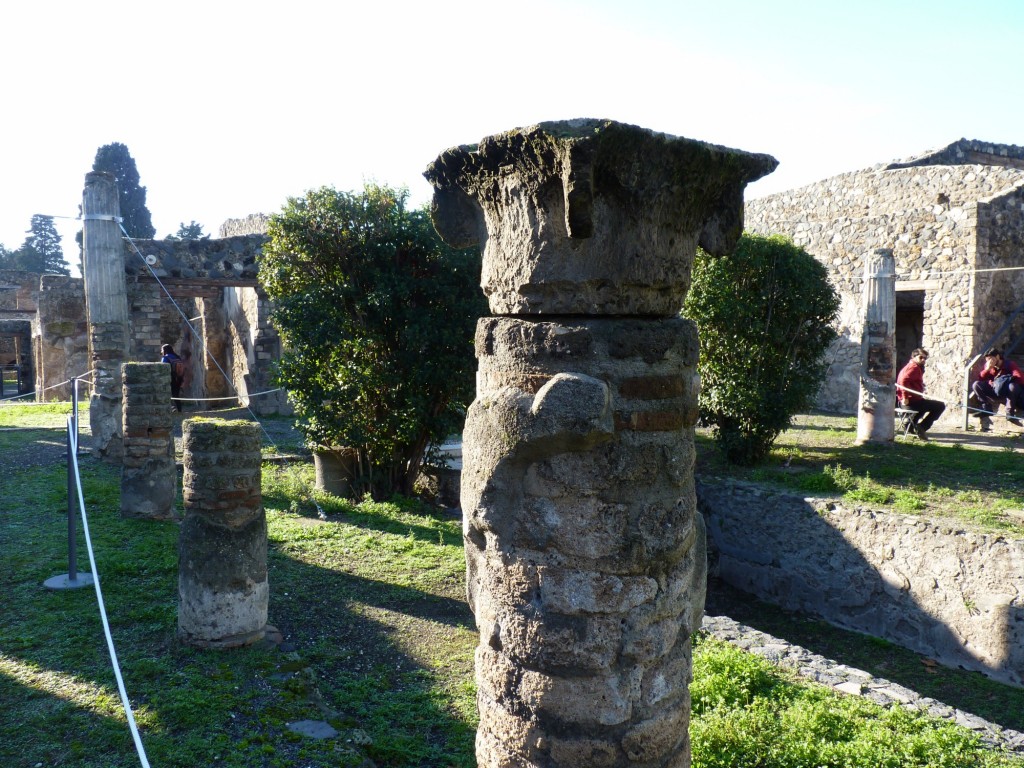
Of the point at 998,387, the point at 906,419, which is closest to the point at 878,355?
the point at 906,419

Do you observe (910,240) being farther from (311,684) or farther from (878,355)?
(311,684)

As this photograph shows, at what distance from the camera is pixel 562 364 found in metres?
2.60

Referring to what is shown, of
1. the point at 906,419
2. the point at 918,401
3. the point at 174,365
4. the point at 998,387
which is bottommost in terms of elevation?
the point at 906,419

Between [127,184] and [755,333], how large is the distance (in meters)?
32.3

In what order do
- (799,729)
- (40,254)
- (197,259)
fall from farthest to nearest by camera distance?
(40,254)
(197,259)
(799,729)

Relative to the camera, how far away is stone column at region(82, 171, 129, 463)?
11367mm

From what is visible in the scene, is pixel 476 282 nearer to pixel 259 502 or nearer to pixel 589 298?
pixel 259 502

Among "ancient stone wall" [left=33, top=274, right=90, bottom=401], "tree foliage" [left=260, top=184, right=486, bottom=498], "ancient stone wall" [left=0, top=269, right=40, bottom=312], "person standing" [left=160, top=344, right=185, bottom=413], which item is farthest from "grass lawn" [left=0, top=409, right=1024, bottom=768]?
"ancient stone wall" [left=0, top=269, right=40, bottom=312]

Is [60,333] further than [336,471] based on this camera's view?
Yes

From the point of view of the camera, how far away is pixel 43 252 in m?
46.4

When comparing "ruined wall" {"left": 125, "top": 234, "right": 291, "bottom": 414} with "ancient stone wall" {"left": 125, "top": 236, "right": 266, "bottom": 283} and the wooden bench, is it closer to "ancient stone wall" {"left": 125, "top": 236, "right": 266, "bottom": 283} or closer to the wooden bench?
"ancient stone wall" {"left": 125, "top": 236, "right": 266, "bottom": 283}

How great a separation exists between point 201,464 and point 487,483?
3.56 meters

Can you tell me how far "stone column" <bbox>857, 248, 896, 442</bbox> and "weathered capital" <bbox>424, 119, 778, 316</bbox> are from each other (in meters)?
9.27

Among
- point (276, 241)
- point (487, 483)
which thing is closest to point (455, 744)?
point (487, 483)
